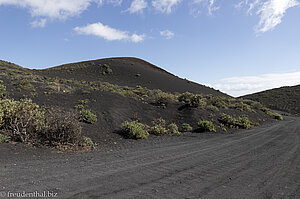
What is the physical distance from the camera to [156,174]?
4.88m

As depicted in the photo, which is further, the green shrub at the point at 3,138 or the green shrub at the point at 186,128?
the green shrub at the point at 186,128

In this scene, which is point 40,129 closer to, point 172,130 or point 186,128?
point 172,130

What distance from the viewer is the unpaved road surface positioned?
385 cm

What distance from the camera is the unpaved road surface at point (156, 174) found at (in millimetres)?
3852

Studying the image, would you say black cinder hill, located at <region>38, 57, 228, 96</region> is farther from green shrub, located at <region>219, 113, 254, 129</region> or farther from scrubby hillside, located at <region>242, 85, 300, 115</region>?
green shrub, located at <region>219, 113, 254, 129</region>

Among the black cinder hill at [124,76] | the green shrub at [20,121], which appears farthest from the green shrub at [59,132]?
the black cinder hill at [124,76]

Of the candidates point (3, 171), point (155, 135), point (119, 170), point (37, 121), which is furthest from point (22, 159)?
point (155, 135)

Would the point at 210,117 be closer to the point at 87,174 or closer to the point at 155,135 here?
the point at 155,135

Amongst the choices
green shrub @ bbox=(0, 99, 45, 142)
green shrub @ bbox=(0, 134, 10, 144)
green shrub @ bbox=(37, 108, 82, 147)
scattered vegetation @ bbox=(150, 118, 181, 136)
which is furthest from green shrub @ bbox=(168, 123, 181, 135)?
green shrub @ bbox=(0, 134, 10, 144)

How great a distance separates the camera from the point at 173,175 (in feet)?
15.8

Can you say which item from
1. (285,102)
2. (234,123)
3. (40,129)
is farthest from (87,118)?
(285,102)

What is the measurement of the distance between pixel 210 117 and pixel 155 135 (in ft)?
21.5

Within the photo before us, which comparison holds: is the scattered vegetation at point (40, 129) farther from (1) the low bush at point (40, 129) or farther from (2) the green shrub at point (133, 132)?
(2) the green shrub at point (133, 132)

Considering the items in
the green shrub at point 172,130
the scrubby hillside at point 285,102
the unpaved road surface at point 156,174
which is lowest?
the unpaved road surface at point 156,174
